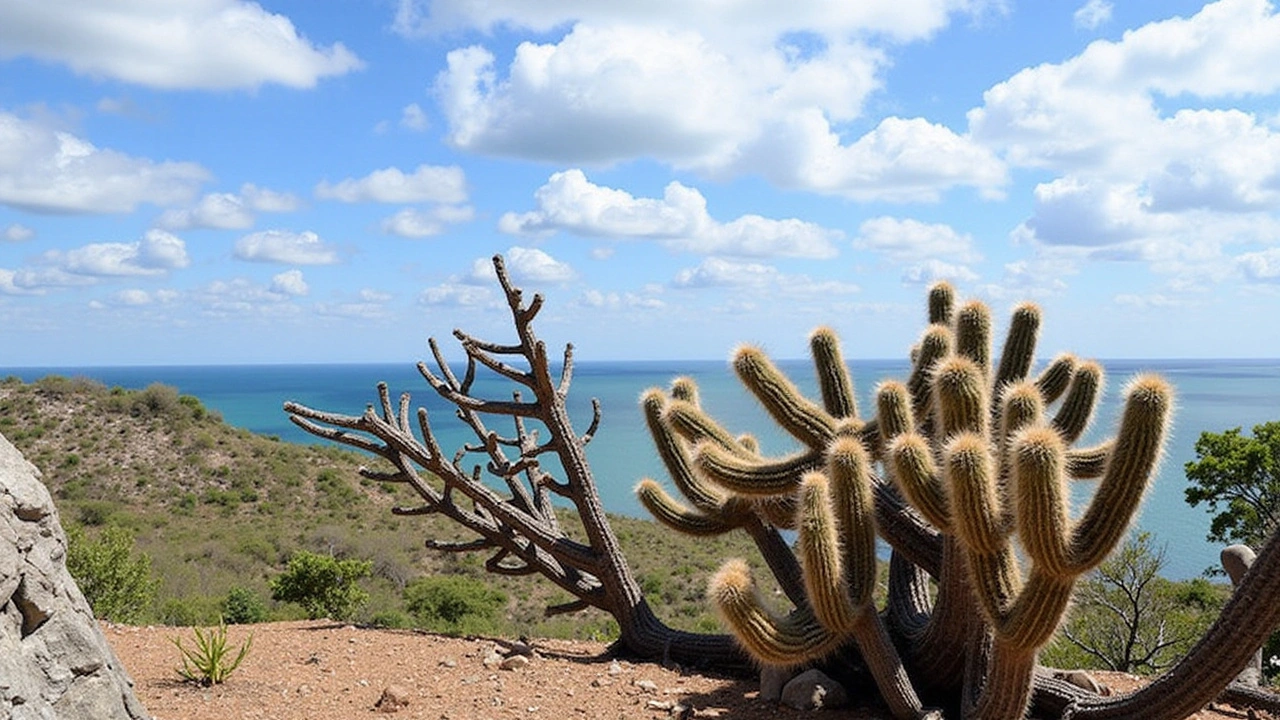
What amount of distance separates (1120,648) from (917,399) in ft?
17.1

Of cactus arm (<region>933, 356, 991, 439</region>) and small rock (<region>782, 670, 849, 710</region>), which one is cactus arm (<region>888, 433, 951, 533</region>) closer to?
cactus arm (<region>933, 356, 991, 439</region>)

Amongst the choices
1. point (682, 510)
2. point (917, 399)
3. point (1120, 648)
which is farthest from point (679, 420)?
point (1120, 648)

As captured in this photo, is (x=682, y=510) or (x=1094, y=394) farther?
(x=682, y=510)

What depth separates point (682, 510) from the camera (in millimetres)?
7297

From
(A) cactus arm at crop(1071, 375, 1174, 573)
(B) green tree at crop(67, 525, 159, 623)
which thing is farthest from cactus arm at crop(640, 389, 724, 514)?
(B) green tree at crop(67, 525, 159, 623)

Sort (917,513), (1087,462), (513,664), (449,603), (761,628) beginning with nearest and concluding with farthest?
1. (761,628)
2. (1087,462)
3. (917,513)
4. (513,664)
5. (449,603)

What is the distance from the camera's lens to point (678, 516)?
23.7 ft

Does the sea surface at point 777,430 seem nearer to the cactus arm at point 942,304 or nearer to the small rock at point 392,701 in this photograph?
the cactus arm at point 942,304

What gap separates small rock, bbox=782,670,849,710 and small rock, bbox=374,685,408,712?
231 centimetres

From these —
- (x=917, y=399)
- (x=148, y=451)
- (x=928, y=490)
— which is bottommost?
(x=148, y=451)

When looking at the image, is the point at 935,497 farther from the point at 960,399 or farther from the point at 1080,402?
the point at 1080,402

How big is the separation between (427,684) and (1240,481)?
12096 millimetres

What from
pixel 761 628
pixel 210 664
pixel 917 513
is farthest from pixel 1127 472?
pixel 210 664

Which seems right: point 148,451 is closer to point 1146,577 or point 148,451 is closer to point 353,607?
point 353,607
